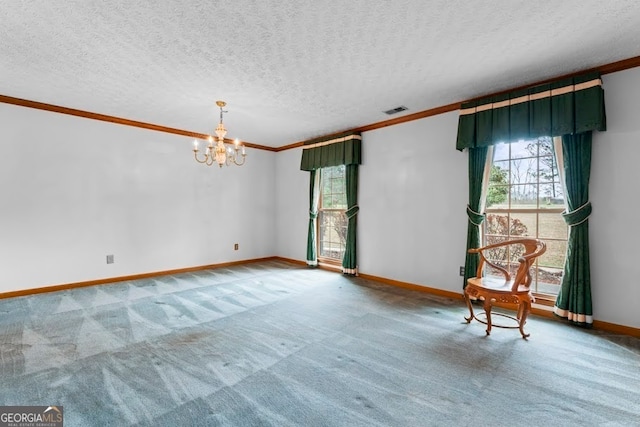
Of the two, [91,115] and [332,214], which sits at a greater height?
[91,115]

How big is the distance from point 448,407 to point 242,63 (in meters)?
3.29

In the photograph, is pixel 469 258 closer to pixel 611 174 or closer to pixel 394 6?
pixel 611 174

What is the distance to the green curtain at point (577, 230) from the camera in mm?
3061

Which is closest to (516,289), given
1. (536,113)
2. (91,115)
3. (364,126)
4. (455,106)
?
(536,113)

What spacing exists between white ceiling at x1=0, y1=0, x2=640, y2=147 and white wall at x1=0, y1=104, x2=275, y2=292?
609 mm

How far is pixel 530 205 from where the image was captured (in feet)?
11.8

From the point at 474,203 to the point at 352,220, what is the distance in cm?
205

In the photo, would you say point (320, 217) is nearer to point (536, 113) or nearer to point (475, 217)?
point (475, 217)

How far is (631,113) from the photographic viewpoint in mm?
2914

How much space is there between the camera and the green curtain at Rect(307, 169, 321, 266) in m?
6.02

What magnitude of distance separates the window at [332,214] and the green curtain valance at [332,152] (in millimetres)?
308

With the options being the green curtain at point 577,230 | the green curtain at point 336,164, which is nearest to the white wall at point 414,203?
the green curtain at point 336,164

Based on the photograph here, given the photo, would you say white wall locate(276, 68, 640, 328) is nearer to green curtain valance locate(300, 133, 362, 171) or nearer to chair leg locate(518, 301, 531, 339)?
green curtain valance locate(300, 133, 362, 171)

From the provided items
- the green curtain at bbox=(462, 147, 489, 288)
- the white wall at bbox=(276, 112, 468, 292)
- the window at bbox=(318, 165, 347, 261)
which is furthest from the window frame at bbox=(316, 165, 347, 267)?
the green curtain at bbox=(462, 147, 489, 288)
